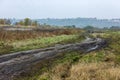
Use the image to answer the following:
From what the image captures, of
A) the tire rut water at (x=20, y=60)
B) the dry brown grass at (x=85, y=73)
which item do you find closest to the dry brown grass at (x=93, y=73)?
the dry brown grass at (x=85, y=73)

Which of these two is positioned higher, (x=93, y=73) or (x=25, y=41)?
(x=93, y=73)

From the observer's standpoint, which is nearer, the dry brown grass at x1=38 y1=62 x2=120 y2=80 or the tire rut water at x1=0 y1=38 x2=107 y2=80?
the dry brown grass at x1=38 y1=62 x2=120 y2=80

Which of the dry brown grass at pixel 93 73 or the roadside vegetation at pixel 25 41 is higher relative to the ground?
the dry brown grass at pixel 93 73

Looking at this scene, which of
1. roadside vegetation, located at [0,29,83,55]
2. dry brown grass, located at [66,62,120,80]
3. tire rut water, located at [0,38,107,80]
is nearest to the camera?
dry brown grass, located at [66,62,120,80]

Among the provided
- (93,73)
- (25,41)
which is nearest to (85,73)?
(93,73)

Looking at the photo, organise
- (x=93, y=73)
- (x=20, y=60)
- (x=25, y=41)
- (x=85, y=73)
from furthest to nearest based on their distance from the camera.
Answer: (x=25, y=41) < (x=20, y=60) < (x=93, y=73) < (x=85, y=73)

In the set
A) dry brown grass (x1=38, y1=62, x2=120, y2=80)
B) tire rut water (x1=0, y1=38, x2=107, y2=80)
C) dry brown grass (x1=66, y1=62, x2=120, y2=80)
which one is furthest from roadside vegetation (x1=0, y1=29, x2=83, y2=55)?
dry brown grass (x1=66, y1=62, x2=120, y2=80)

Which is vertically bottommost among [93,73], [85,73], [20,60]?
[20,60]

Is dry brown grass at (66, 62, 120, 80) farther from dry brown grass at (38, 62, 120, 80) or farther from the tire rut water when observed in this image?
the tire rut water

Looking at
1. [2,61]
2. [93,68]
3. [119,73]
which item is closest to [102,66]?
[93,68]

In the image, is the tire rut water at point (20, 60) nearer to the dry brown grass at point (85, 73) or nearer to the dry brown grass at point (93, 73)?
the dry brown grass at point (85, 73)

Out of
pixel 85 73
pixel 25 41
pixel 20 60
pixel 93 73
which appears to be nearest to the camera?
pixel 85 73

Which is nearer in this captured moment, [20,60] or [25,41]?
[20,60]

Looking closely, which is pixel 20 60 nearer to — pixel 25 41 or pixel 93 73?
pixel 93 73
